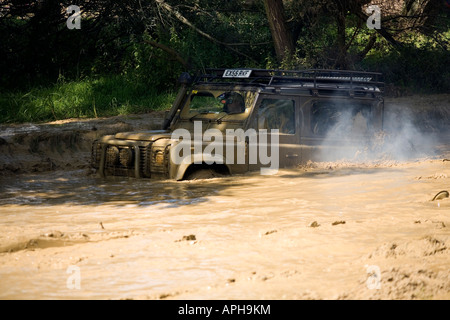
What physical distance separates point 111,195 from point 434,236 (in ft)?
13.5

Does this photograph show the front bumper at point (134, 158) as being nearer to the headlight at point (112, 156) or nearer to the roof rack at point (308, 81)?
the headlight at point (112, 156)

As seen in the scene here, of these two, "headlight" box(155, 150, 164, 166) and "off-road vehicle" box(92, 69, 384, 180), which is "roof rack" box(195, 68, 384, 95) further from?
"headlight" box(155, 150, 164, 166)

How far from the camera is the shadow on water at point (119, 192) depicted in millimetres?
7789

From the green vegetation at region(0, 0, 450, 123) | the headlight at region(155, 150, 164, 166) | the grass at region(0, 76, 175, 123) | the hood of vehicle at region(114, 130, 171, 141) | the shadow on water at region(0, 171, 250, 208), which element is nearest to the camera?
the shadow on water at region(0, 171, 250, 208)

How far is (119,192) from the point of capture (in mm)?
8242

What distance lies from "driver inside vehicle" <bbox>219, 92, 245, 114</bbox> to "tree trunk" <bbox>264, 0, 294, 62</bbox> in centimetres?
700

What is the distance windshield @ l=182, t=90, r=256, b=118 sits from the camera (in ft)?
27.4

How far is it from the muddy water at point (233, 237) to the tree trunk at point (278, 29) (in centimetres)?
695

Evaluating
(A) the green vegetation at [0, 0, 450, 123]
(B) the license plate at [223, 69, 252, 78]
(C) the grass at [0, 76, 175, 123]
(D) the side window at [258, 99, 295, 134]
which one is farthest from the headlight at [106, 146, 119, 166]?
(A) the green vegetation at [0, 0, 450, 123]

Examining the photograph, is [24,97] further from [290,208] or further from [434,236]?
[434,236]

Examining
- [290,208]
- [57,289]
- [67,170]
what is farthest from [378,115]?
[57,289]

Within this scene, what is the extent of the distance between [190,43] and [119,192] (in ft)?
27.1

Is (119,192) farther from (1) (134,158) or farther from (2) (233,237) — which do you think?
(2) (233,237)

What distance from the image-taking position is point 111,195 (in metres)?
8.14
